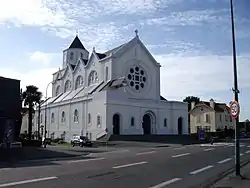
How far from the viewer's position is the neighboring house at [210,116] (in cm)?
7975

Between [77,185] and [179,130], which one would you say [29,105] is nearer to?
[179,130]

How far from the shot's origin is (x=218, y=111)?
265 ft

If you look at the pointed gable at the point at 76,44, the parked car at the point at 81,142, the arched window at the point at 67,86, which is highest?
the pointed gable at the point at 76,44

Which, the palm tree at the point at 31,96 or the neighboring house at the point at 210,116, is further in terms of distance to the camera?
the neighboring house at the point at 210,116

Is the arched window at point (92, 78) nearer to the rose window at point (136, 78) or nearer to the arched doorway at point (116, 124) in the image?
the rose window at point (136, 78)

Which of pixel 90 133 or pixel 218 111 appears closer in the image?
pixel 90 133

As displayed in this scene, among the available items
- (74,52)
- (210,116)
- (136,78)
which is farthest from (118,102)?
(74,52)

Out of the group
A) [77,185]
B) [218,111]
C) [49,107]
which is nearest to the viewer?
[77,185]

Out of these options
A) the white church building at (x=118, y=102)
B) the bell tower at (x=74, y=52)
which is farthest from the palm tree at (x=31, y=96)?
the bell tower at (x=74, y=52)

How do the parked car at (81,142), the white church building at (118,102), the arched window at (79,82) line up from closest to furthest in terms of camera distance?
1. the parked car at (81,142)
2. the white church building at (118,102)
3. the arched window at (79,82)

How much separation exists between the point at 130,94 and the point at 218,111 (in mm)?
30068

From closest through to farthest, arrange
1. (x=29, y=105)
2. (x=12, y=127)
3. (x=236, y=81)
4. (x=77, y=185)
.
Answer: (x=77, y=185), (x=236, y=81), (x=12, y=127), (x=29, y=105)

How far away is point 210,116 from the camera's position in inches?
3174

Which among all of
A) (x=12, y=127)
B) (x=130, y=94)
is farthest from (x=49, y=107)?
(x=12, y=127)
